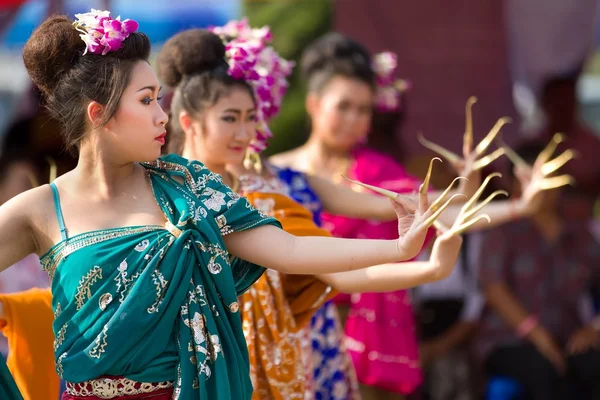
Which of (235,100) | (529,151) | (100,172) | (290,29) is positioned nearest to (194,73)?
(235,100)

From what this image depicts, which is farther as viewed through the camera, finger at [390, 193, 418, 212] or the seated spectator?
the seated spectator

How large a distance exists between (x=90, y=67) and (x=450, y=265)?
3.12ft

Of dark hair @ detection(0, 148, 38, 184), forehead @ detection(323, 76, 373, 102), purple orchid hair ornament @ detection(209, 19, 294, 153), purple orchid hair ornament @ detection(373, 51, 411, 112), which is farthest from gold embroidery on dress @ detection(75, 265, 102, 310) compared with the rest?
dark hair @ detection(0, 148, 38, 184)

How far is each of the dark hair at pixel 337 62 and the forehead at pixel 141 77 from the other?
7.13 ft

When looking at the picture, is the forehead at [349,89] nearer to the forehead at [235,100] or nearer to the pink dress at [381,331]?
the pink dress at [381,331]

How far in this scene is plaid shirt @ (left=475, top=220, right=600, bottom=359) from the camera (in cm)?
484

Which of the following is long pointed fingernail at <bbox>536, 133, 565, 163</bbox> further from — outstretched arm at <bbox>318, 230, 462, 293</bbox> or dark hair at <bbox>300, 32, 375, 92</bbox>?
outstretched arm at <bbox>318, 230, 462, 293</bbox>

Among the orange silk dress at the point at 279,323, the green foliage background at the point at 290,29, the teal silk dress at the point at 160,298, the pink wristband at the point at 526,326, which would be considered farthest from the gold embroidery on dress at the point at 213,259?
the green foliage background at the point at 290,29

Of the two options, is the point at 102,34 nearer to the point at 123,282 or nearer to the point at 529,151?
the point at 123,282

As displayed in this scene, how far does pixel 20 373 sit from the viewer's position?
2779 millimetres

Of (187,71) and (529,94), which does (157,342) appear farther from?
(529,94)

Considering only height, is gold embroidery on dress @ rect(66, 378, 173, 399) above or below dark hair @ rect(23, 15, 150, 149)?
below

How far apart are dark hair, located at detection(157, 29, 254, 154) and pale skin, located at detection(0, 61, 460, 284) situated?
2.45 ft

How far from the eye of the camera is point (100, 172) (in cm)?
238
